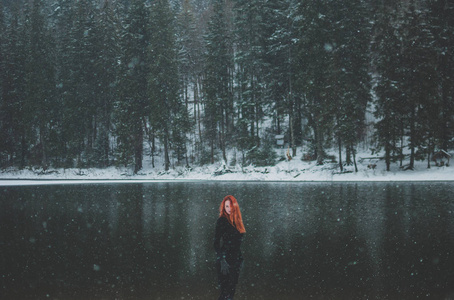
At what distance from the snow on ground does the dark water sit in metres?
13.3

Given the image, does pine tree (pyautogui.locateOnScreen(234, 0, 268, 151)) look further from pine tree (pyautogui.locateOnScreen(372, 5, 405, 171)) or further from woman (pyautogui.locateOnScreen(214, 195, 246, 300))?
woman (pyautogui.locateOnScreen(214, 195, 246, 300))

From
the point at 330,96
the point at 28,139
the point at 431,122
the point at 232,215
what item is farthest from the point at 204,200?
the point at 28,139

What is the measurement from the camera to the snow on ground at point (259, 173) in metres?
29.3

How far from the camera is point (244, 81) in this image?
40.0 m

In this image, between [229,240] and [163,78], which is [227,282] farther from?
[163,78]

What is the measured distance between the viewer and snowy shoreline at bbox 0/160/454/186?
1147 inches

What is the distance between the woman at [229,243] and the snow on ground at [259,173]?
25.5 meters

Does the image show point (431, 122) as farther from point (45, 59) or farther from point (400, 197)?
point (45, 59)

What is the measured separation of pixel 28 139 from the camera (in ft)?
146

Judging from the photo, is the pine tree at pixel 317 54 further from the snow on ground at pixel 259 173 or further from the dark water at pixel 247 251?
the dark water at pixel 247 251

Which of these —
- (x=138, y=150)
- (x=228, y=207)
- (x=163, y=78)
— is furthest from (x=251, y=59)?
(x=228, y=207)

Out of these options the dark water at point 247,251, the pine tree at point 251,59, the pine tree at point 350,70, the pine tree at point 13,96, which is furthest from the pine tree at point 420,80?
the pine tree at point 13,96

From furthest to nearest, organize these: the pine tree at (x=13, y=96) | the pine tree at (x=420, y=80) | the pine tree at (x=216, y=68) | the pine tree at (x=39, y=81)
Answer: the pine tree at (x=13, y=96)
the pine tree at (x=39, y=81)
the pine tree at (x=216, y=68)
the pine tree at (x=420, y=80)

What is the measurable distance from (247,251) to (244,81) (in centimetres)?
3268
